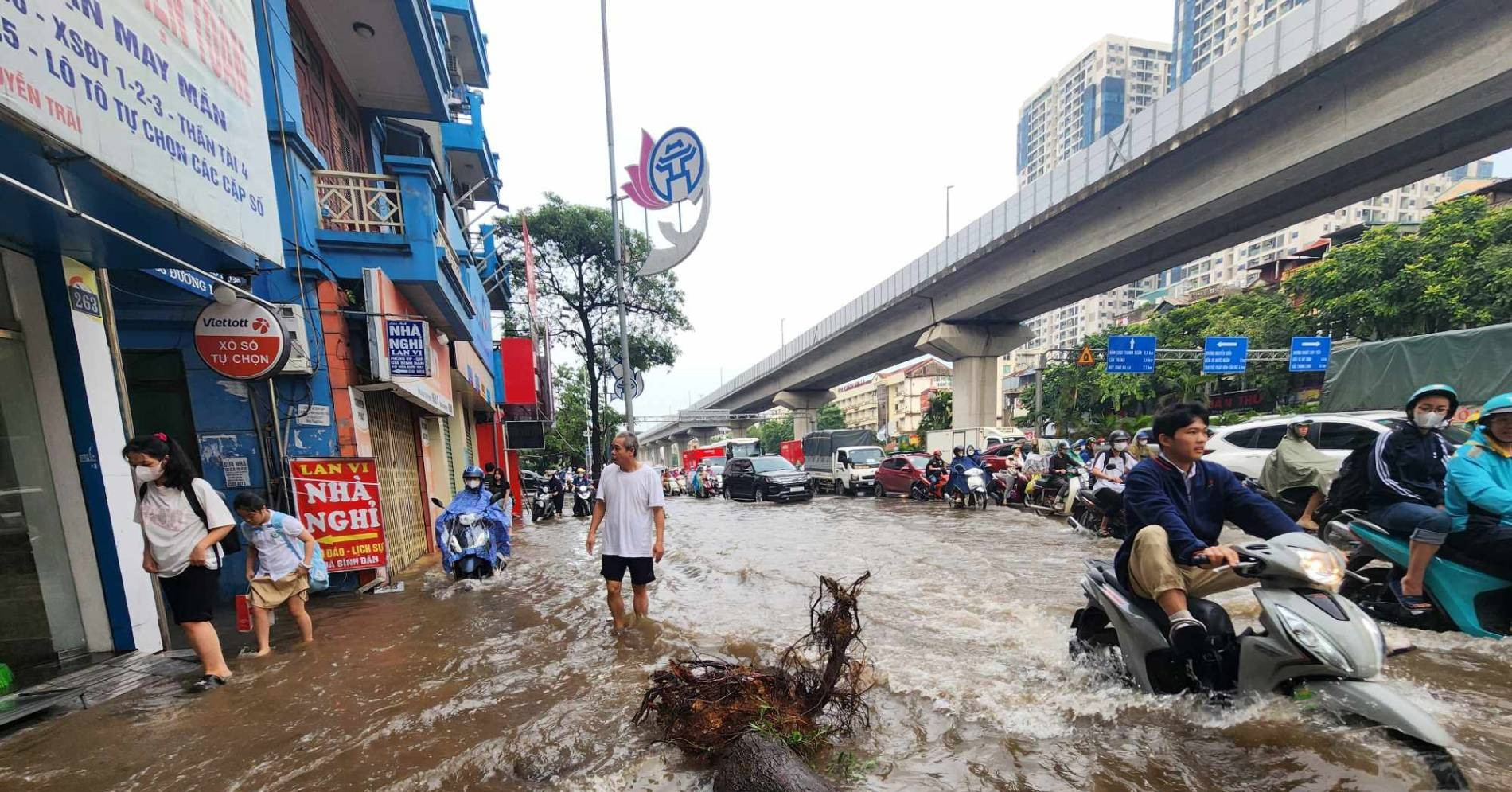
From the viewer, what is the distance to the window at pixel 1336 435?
25.6 ft

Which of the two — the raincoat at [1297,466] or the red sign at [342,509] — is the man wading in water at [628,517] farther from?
the raincoat at [1297,466]

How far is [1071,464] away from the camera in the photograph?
10.6m

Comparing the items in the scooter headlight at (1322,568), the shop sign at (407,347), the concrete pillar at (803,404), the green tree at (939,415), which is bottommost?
the green tree at (939,415)

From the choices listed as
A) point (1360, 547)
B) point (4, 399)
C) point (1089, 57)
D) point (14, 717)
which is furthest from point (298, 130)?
point (1089, 57)

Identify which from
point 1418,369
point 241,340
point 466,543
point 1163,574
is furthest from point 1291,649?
point 1418,369

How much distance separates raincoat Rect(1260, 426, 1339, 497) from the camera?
6.79 meters

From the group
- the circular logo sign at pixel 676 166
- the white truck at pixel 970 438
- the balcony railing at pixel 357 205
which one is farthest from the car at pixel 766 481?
the balcony railing at pixel 357 205

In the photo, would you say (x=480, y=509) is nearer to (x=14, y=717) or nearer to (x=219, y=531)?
(x=219, y=531)

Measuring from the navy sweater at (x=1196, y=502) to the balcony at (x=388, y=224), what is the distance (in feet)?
26.0

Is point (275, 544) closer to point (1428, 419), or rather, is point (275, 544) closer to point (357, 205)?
point (357, 205)

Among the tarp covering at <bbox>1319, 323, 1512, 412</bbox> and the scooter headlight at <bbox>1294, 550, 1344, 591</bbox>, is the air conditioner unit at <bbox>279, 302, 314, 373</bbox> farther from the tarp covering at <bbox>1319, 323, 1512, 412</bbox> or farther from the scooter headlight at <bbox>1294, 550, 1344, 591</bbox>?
the tarp covering at <bbox>1319, 323, 1512, 412</bbox>

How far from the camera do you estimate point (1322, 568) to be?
2262 millimetres

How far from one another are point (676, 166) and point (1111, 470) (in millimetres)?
8612

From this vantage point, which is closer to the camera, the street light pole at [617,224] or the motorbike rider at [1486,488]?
the motorbike rider at [1486,488]
